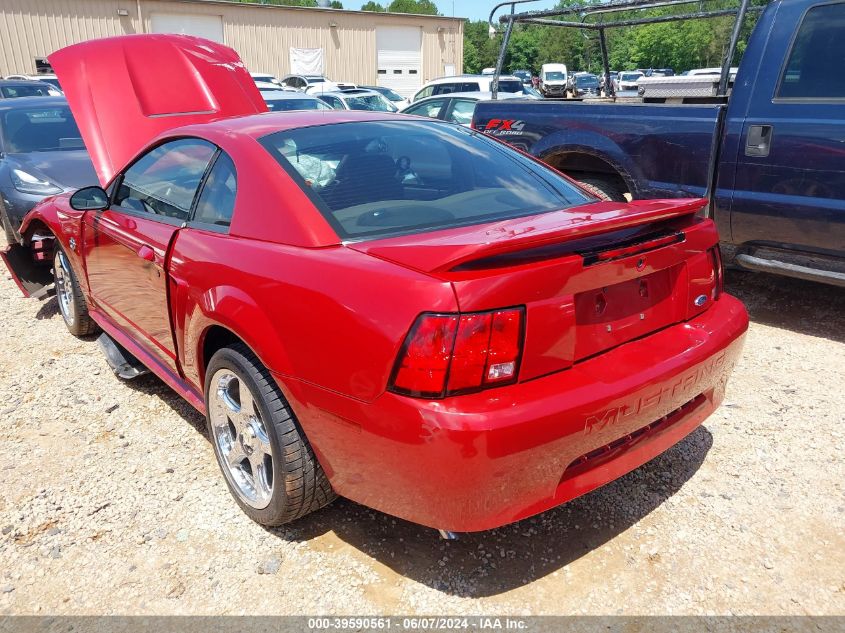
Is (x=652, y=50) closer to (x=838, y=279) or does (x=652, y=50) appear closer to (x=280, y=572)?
(x=838, y=279)

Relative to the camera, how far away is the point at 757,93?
13.9ft

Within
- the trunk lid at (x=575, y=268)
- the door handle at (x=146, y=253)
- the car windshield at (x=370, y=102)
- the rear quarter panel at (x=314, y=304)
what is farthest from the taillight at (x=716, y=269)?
the car windshield at (x=370, y=102)

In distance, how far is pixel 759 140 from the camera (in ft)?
13.7

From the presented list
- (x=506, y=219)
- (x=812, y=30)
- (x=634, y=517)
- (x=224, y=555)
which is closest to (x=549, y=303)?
(x=506, y=219)

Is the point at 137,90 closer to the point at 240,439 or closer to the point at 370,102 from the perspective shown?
the point at 240,439

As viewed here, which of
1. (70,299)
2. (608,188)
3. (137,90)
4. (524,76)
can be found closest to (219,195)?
(70,299)

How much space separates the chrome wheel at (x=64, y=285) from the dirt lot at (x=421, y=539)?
1.17 metres

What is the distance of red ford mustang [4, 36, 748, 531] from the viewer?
1.89 meters

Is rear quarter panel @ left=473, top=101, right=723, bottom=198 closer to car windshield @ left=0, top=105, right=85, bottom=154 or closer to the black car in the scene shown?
the black car

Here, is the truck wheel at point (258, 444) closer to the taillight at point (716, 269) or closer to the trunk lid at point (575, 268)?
the trunk lid at point (575, 268)

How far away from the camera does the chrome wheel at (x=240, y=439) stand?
8.25 feet

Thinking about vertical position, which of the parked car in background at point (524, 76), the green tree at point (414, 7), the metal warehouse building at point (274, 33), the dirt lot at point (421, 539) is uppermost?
the green tree at point (414, 7)

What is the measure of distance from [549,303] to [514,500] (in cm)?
58

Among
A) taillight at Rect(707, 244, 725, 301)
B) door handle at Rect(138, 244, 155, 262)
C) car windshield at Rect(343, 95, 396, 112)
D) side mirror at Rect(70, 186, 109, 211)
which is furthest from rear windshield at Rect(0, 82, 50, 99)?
taillight at Rect(707, 244, 725, 301)
